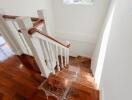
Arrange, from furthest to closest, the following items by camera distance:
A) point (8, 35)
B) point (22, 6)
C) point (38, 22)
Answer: point (22, 6) < point (8, 35) < point (38, 22)

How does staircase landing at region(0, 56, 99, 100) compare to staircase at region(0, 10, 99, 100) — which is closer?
staircase at region(0, 10, 99, 100)

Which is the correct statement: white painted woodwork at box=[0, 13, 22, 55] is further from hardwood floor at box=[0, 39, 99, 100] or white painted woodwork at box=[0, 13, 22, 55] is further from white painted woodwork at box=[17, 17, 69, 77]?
white painted woodwork at box=[17, 17, 69, 77]

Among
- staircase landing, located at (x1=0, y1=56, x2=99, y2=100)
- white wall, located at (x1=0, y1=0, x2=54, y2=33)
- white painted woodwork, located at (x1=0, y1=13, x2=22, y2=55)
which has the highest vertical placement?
white wall, located at (x1=0, y1=0, x2=54, y2=33)

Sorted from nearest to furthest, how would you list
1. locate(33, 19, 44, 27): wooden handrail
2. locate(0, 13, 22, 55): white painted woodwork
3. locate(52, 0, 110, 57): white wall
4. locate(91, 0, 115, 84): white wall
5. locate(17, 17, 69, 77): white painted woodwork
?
locate(17, 17, 69, 77): white painted woodwork, locate(33, 19, 44, 27): wooden handrail, locate(0, 13, 22, 55): white painted woodwork, locate(91, 0, 115, 84): white wall, locate(52, 0, 110, 57): white wall

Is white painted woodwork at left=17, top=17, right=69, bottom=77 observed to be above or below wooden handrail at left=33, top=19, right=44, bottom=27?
below

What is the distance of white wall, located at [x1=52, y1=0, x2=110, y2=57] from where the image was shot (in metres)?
3.25

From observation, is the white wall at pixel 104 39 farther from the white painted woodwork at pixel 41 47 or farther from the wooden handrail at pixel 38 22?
the wooden handrail at pixel 38 22

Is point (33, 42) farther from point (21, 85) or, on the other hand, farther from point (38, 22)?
point (21, 85)

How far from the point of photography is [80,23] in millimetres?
3648

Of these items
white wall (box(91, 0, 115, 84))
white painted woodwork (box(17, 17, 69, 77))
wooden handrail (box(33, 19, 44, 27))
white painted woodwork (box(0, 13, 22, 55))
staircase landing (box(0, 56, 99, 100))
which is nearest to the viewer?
white painted woodwork (box(17, 17, 69, 77))

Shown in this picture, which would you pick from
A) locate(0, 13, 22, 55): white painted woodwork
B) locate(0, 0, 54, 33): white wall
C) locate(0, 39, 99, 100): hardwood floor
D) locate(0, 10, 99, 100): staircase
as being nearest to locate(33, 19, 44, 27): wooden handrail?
locate(0, 10, 99, 100): staircase

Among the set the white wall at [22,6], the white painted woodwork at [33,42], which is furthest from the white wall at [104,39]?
the white wall at [22,6]

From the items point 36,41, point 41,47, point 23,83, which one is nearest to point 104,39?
point 41,47

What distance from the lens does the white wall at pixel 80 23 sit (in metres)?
3.25
